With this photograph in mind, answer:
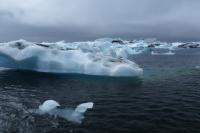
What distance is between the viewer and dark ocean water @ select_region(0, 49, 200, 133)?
48.0 feet

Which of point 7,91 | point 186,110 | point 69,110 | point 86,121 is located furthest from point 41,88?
point 186,110

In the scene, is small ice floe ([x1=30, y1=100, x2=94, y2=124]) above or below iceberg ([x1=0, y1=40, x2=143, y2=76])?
below

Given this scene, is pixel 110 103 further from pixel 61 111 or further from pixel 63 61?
pixel 63 61

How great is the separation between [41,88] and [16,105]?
6.78 metres

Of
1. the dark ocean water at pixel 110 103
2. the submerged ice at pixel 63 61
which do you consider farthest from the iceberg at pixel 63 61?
the dark ocean water at pixel 110 103

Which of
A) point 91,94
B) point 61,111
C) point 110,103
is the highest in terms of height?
point 91,94

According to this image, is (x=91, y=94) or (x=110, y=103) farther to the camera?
(x=91, y=94)

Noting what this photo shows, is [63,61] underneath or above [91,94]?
above

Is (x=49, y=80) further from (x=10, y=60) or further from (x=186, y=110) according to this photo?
(x=186, y=110)

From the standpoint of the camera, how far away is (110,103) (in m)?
19.6

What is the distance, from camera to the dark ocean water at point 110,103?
1462 centimetres

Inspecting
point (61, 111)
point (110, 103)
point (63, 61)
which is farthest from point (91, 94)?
point (63, 61)

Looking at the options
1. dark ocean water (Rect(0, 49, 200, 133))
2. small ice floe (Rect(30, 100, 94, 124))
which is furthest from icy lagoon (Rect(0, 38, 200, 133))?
small ice floe (Rect(30, 100, 94, 124))

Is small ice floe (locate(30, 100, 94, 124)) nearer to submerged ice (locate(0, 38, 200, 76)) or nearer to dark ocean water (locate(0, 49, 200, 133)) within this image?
dark ocean water (locate(0, 49, 200, 133))
